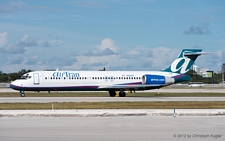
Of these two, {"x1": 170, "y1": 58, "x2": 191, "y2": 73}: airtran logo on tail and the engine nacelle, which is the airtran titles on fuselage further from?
{"x1": 170, "y1": 58, "x2": 191, "y2": 73}: airtran logo on tail

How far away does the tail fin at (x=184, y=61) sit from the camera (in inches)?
2216

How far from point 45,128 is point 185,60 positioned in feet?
135

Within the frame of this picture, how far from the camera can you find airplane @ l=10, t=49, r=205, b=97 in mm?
50188

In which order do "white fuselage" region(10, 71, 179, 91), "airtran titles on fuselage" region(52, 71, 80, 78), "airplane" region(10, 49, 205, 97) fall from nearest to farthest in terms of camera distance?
"white fuselage" region(10, 71, 179, 91), "airplane" region(10, 49, 205, 97), "airtran titles on fuselage" region(52, 71, 80, 78)

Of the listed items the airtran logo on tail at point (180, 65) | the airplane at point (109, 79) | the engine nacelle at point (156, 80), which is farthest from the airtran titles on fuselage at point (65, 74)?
the airtran logo on tail at point (180, 65)

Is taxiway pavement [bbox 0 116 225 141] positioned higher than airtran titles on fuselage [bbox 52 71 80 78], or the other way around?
airtran titles on fuselage [bbox 52 71 80 78]

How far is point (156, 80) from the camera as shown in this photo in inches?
2104

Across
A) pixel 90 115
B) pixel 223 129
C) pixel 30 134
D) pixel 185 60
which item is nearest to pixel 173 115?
pixel 90 115

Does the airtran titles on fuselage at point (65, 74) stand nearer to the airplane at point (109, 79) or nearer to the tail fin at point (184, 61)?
the airplane at point (109, 79)

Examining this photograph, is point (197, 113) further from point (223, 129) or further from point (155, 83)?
point (155, 83)

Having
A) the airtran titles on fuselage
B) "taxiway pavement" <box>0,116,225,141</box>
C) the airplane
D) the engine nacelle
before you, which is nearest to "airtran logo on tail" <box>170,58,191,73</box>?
the airplane

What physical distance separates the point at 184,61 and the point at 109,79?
1077 centimetres

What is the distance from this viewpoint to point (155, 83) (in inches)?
2104

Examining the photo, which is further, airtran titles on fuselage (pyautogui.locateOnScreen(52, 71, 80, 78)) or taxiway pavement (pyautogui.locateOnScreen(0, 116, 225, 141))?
airtran titles on fuselage (pyautogui.locateOnScreen(52, 71, 80, 78))
